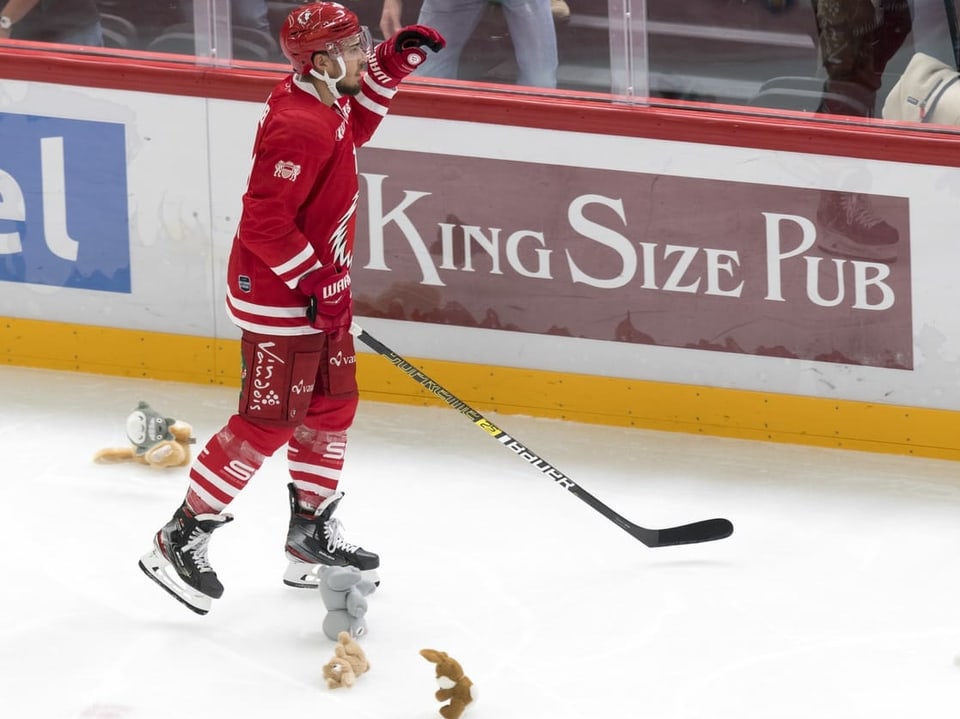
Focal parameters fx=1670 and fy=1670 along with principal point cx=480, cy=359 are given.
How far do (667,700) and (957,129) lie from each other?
1819 mm

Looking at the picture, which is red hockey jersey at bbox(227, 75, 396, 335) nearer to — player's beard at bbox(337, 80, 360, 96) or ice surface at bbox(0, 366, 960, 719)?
player's beard at bbox(337, 80, 360, 96)

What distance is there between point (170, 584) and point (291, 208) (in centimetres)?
89

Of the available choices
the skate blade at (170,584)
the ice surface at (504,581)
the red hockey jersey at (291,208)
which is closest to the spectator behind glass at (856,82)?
the ice surface at (504,581)

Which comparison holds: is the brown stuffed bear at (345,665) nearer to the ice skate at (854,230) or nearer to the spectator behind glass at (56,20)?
the ice skate at (854,230)

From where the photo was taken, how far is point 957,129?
4.30m

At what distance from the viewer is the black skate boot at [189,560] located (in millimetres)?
3609

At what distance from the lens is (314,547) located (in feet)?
12.4

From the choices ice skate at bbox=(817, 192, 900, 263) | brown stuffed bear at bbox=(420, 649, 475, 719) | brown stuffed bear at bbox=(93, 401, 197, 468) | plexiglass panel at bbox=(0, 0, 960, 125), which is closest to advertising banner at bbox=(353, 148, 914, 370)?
ice skate at bbox=(817, 192, 900, 263)

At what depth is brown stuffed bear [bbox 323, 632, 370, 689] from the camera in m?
3.35

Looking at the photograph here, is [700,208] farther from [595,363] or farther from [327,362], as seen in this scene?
[327,362]

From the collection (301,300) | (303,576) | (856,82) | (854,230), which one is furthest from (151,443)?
(856,82)

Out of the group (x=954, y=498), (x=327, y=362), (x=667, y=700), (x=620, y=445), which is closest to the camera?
(x=667, y=700)

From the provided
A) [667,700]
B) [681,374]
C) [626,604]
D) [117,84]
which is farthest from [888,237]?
[117,84]

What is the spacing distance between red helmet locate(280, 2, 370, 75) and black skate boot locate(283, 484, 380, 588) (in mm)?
1004
